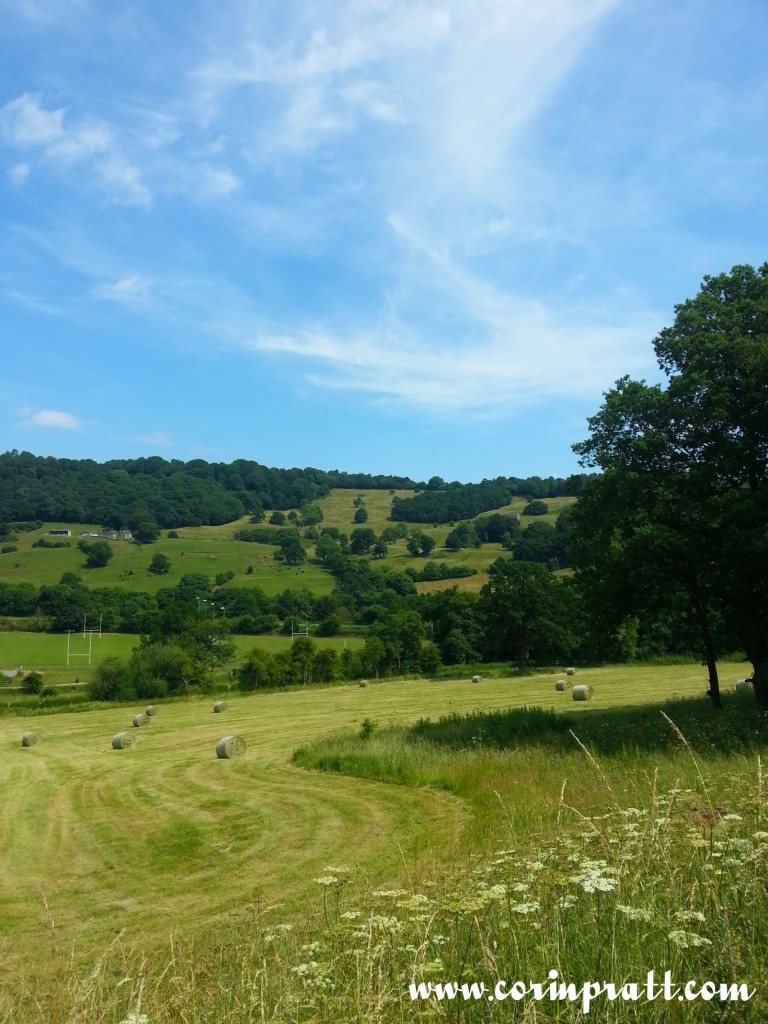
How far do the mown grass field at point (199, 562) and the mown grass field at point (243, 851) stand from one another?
89.9 m

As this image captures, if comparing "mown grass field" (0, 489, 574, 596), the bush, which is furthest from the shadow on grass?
"mown grass field" (0, 489, 574, 596)

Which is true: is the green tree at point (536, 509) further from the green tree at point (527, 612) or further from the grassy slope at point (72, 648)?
the green tree at point (527, 612)

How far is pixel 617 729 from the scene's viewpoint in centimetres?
2469

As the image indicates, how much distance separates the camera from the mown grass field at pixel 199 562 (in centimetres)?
12300

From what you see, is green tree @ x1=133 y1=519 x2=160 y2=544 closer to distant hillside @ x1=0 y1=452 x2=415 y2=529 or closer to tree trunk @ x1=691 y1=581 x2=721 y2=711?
distant hillside @ x1=0 y1=452 x2=415 y2=529

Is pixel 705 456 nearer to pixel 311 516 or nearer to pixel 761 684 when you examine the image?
pixel 761 684

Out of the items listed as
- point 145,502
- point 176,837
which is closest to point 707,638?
point 176,837

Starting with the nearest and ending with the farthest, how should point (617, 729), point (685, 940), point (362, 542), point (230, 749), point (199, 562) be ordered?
point (685, 940), point (617, 729), point (230, 749), point (199, 562), point (362, 542)

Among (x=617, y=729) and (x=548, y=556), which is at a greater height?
(x=548, y=556)

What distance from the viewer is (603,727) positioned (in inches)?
1011

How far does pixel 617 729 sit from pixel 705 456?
29.8 feet

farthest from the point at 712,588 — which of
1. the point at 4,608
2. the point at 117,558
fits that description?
the point at 117,558

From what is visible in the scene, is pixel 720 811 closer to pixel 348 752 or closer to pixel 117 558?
pixel 348 752

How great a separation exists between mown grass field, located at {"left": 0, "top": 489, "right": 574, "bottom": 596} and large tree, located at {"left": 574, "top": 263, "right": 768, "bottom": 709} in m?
86.2
